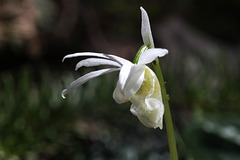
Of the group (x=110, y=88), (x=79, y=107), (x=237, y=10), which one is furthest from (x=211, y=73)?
(x=237, y=10)

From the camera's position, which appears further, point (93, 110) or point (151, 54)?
point (93, 110)

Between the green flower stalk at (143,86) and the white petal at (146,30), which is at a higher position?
the white petal at (146,30)

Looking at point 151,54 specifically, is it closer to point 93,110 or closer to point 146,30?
point 146,30

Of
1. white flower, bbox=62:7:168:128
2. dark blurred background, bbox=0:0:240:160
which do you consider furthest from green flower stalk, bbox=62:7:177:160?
dark blurred background, bbox=0:0:240:160

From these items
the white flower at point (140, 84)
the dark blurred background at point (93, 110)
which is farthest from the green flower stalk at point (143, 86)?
the dark blurred background at point (93, 110)

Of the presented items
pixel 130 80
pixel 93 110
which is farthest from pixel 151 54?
pixel 93 110

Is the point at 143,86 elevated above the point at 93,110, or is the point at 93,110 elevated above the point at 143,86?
the point at 143,86

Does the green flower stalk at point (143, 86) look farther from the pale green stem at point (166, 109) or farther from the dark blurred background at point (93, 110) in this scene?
the dark blurred background at point (93, 110)

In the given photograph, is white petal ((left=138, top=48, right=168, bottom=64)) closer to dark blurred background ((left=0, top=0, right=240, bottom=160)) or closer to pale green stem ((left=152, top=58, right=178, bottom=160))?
pale green stem ((left=152, top=58, right=178, bottom=160))
